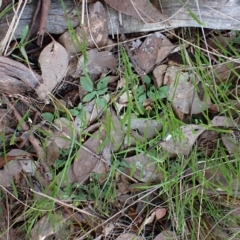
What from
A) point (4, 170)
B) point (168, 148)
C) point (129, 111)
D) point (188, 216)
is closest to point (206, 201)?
point (188, 216)

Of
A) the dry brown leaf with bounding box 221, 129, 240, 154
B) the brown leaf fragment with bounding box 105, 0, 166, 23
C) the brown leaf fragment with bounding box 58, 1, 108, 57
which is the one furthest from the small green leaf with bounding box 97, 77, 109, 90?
the dry brown leaf with bounding box 221, 129, 240, 154

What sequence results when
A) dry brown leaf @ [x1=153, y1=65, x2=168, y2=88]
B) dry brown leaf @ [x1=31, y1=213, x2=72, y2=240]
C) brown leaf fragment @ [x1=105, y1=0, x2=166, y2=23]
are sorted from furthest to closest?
dry brown leaf @ [x1=31, y1=213, x2=72, y2=240]
dry brown leaf @ [x1=153, y1=65, x2=168, y2=88]
brown leaf fragment @ [x1=105, y1=0, x2=166, y2=23]

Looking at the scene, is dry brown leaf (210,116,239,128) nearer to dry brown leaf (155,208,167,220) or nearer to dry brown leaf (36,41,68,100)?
dry brown leaf (155,208,167,220)

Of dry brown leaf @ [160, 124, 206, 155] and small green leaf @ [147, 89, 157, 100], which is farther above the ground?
small green leaf @ [147, 89, 157, 100]

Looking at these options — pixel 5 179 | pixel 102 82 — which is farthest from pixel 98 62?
pixel 5 179

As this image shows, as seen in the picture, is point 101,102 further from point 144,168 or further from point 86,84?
point 144,168

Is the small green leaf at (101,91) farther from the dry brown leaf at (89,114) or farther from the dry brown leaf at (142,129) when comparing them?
the dry brown leaf at (142,129)

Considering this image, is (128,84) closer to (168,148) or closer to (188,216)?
(168,148)
